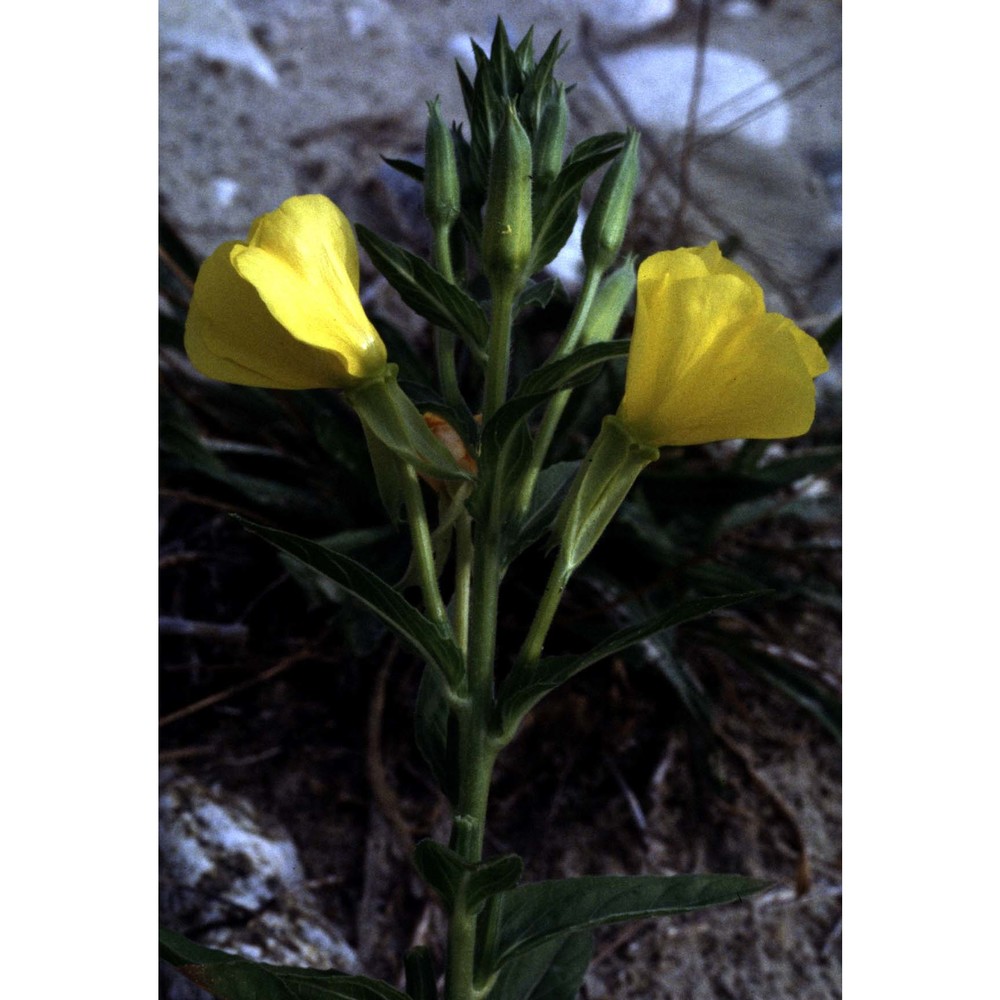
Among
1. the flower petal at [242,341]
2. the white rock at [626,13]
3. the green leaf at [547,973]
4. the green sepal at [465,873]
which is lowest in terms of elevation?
the green leaf at [547,973]

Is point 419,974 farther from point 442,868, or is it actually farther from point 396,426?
point 396,426

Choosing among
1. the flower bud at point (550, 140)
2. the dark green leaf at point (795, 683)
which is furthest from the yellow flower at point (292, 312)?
the dark green leaf at point (795, 683)

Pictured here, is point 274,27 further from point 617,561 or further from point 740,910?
point 740,910

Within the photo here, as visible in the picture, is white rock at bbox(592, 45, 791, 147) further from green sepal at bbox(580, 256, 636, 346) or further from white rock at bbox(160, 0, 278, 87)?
green sepal at bbox(580, 256, 636, 346)

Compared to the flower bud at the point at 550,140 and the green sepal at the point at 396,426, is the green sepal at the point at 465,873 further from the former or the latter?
the flower bud at the point at 550,140
